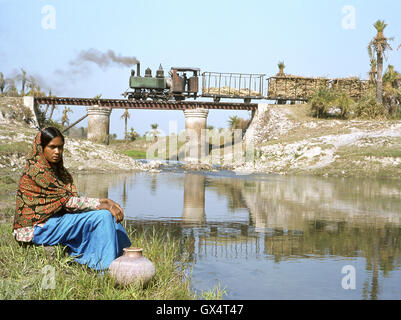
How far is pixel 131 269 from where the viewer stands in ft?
17.1

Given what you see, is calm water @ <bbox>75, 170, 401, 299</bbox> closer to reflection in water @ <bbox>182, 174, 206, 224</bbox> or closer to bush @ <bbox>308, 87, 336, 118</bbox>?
reflection in water @ <bbox>182, 174, 206, 224</bbox>

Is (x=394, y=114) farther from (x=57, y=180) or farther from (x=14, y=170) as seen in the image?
(x=57, y=180)

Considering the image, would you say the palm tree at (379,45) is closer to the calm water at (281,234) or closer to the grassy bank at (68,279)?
the calm water at (281,234)

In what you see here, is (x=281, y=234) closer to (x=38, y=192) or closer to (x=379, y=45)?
(x=38, y=192)

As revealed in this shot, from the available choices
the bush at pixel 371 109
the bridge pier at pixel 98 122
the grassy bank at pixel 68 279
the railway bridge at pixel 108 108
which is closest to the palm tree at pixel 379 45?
the bush at pixel 371 109

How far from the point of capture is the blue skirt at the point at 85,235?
19.1ft

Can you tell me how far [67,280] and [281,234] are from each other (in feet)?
16.1

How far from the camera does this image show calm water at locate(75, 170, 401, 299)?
240 inches

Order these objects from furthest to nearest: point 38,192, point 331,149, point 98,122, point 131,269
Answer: point 98,122, point 331,149, point 38,192, point 131,269

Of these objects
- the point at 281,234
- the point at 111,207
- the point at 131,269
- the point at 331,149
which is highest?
the point at 331,149

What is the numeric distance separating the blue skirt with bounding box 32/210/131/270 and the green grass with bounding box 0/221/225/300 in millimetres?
107

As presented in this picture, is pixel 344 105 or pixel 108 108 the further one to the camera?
pixel 108 108

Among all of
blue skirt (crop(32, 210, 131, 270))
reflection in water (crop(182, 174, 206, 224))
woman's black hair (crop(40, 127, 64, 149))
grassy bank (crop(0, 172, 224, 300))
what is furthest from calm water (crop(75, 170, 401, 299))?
woman's black hair (crop(40, 127, 64, 149))

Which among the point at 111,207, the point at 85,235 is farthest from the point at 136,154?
the point at 85,235
